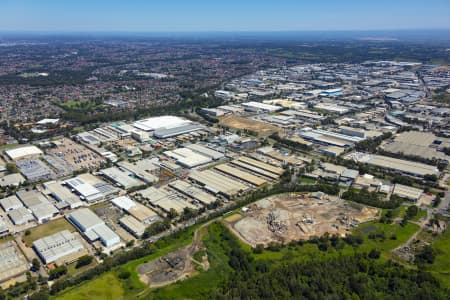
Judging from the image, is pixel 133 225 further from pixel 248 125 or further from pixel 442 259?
pixel 248 125

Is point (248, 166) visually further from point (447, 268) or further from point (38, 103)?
point (38, 103)

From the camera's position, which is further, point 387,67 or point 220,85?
point 387,67

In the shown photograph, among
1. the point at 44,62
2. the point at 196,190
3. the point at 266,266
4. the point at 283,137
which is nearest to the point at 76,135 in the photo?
the point at 196,190

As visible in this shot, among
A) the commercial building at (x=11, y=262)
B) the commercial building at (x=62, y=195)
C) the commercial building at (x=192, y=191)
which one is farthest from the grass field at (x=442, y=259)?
the commercial building at (x=62, y=195)

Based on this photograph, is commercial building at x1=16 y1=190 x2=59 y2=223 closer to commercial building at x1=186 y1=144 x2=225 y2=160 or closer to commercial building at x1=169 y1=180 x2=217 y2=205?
commercial building at x1=169 y1=180 x2=217 y2=205

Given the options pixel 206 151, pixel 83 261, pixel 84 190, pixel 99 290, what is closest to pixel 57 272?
pixel 83 261

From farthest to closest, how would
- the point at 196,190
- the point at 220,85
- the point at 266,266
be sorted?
the point at 220,85
the point at 196,190
the point at 266,266

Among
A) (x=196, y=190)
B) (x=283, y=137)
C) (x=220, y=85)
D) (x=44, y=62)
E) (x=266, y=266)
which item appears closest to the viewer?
(x=266, y=266)
